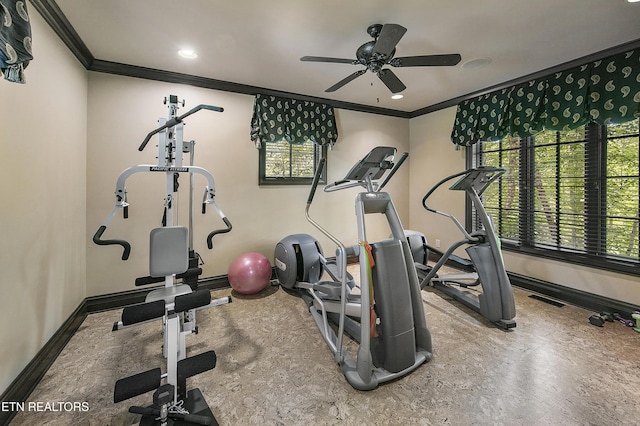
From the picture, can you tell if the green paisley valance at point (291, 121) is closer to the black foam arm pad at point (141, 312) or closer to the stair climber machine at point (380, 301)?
the stair climber machine at point (380, 301)

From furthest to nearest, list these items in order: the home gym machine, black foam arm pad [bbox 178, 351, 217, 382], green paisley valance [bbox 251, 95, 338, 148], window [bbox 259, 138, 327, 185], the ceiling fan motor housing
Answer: window [bbox 259, 138, 327, 185], green paisley valance [bbox 251, 95, 338, 148], the home gym machine, the ceiling fan motor housing, black foam arm pad [bbox 178, 351, 217, 382]

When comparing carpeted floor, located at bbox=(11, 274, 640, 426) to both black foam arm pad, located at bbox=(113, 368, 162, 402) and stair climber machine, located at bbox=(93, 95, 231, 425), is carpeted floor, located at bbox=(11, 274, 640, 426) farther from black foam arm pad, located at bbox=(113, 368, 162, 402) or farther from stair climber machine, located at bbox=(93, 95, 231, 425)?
black foam arm pad, located at bbox=(113, 368, 162, 402)

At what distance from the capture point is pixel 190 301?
165 centimetres

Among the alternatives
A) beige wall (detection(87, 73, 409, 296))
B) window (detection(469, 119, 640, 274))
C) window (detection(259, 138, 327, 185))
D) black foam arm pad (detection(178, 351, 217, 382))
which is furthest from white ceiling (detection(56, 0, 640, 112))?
black foam arm pad (detection(178, 351, 217, 382))

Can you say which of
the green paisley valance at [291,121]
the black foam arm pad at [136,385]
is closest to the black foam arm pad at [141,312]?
the black foam arm pad at [136,385]

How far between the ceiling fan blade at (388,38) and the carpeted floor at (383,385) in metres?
2.33

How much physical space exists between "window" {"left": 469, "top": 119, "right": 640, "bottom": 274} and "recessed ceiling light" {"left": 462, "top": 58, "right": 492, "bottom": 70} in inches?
46.3

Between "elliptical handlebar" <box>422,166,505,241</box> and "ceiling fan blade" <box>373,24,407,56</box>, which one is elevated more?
"ceiling fan blade" <box>373,24,407,56</box>

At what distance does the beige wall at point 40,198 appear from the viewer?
162 cm

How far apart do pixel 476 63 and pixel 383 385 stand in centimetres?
322

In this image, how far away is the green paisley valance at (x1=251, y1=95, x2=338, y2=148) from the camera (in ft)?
12.1

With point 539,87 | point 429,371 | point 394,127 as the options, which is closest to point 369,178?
point 429,371

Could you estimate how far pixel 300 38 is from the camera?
250 cm

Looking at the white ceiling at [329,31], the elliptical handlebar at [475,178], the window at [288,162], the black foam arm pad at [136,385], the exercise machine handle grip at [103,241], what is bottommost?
the black foam arm pad at [136,385]
